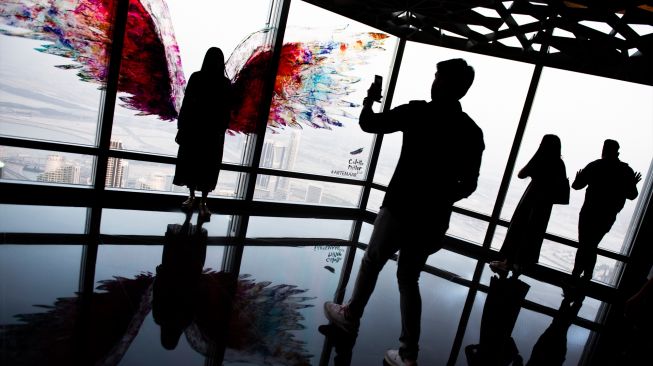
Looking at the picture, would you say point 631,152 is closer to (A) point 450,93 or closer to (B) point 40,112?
(A) point 450,93

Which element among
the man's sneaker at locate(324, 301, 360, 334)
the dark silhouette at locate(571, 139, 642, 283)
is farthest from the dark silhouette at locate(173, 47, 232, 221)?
the dark silhouette at locate(571, 139, 642, 283)

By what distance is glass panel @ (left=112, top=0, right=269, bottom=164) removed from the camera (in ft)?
16.3

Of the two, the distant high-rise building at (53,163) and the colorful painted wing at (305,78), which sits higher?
the colorful painted wing at (305,78)

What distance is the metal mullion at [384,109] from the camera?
7.06m

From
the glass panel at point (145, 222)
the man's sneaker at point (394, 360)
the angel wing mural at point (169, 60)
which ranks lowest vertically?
the glass panel at point (145, 222)

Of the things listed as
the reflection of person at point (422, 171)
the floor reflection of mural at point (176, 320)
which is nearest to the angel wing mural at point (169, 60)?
the floor reflection of mural at point (176, 320)

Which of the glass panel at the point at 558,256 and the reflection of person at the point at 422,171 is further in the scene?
the glass panel at the point at 558,256

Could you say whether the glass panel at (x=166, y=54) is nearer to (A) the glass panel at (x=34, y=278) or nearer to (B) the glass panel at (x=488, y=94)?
(A) the glass panel at (x=34, y=278)

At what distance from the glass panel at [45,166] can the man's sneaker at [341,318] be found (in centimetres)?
362

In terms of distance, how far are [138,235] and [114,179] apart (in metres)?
1.50

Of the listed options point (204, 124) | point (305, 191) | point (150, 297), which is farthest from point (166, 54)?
point (150, 297)

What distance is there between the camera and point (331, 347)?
2719 millimetres

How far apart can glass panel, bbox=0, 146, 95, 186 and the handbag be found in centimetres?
564

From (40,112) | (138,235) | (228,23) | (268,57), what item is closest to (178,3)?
(228,23)
